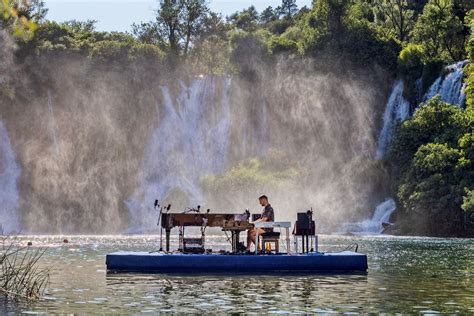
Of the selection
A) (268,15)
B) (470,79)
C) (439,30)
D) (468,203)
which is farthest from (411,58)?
(268,15)

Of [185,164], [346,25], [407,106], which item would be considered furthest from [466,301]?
[346,25]

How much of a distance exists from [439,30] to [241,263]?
199 ft

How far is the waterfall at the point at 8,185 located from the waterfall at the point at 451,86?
35.6 meters

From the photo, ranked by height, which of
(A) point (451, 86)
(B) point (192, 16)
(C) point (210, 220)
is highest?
(B) point (192, 16)

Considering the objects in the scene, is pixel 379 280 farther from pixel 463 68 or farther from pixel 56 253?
pixel 463 68

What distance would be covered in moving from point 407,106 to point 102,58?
3027 centimetres

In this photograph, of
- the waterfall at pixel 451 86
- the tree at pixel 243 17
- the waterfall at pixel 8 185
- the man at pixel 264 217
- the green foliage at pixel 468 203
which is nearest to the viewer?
the man at pixel 264 217

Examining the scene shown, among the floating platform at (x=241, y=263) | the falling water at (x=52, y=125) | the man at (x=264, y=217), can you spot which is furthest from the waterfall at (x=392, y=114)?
the floating platform at (x=241, y=263)

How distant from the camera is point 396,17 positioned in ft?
354

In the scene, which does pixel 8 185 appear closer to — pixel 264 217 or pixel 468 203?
pixel 468 203

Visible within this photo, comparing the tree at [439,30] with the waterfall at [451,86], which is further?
the tree at [439,30]

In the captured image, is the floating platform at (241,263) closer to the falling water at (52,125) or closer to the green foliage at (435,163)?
the green foliage at (435,163)

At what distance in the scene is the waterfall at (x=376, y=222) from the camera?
71.1 meters

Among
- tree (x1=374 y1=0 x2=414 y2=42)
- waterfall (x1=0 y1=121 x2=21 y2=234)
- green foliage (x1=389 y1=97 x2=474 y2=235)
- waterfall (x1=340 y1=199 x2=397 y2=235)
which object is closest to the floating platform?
green foliage (x1=389 y1=97 x2=474 y2=235)
